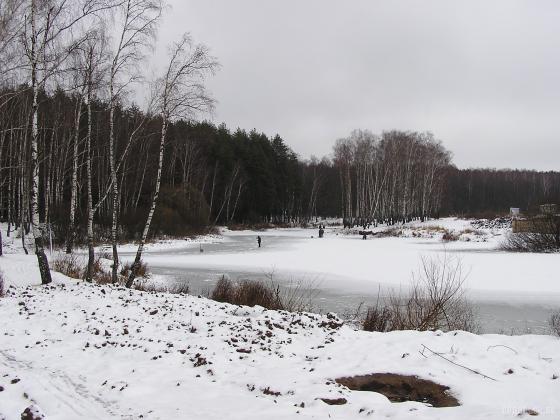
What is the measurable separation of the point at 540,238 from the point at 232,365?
2462 cm

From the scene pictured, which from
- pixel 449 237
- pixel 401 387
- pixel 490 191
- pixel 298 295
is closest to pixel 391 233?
pixel 449 237

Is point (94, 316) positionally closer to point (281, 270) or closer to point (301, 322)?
point (301, 322)

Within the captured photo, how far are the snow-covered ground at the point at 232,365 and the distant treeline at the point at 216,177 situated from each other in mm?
9520

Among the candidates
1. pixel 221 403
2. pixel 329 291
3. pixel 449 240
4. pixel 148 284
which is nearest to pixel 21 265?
pixel 148 284

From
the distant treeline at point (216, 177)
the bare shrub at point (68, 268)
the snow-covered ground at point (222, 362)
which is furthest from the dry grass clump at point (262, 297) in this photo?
the distant treeline at point (216, 177)

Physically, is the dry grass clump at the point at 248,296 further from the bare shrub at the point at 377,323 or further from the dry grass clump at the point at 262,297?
the bare shrub at the point at 377,323

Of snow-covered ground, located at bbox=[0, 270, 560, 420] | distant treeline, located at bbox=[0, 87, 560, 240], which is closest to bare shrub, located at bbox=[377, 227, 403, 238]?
distant treeline, located at bbox=[0, 87, 560, 240]

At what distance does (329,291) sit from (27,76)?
1049cm

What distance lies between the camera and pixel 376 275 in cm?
1712

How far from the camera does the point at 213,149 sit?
56.2 meters

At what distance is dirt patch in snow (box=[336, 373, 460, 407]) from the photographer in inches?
202

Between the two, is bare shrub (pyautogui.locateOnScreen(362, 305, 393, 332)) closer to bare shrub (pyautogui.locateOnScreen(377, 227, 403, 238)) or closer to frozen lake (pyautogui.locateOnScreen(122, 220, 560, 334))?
frozen lake (pyautogui.locateOnScreen(122, 220, 560, 334))

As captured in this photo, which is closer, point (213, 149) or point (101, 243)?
point (101, 243)

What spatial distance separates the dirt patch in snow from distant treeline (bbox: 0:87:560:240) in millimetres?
12410
